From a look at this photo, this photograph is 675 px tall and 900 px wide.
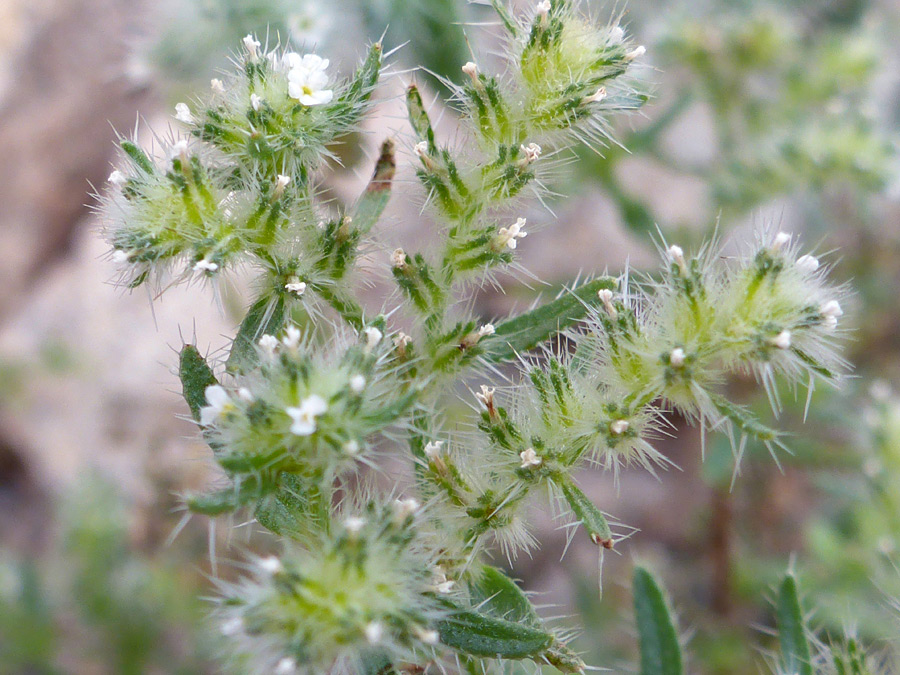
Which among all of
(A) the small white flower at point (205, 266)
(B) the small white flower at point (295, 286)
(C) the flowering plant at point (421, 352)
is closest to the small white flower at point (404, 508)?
(C) the flowering plant at point (421, 352)

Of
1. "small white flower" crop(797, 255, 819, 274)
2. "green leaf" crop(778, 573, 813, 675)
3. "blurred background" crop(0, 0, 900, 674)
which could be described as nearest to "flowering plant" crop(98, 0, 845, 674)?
"small white flower" crop(797, 255, 819, 274)

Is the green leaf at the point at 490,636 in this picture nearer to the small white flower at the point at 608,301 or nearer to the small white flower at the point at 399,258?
the small white flower at the point at 608,301

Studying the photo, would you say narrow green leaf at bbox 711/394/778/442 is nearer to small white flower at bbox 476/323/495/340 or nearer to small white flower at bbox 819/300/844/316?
small white flower at bbox 819/300/844/316

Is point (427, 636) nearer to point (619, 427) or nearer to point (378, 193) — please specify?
point (619, 427)

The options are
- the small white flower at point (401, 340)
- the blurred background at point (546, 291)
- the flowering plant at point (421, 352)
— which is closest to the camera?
the flowering plant at point (421, 352)

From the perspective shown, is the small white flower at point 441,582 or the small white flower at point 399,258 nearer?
the small white flower at point 441,582

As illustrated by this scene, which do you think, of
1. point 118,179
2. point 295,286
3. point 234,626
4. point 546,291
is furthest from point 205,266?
point 546,291
